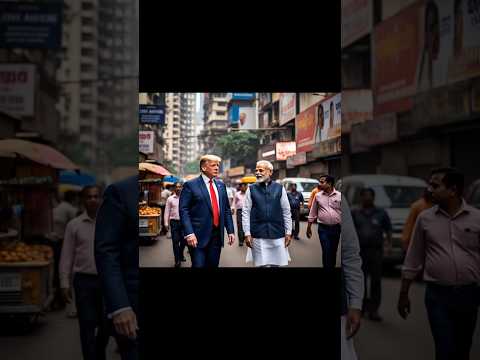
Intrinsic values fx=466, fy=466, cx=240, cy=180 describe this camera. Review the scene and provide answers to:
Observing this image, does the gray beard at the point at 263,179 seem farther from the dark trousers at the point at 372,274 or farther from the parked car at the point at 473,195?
the parked car at the point at 473,195

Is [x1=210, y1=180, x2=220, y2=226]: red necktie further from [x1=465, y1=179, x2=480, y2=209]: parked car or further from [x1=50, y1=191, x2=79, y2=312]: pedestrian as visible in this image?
[x1=465, y1=179, x2=480, y2=209]: parked car

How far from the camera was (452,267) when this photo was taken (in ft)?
6.80

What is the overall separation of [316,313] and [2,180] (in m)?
1.62

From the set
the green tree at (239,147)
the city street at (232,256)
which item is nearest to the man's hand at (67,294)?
the city street at (232,256)

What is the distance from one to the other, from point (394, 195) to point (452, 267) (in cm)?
40

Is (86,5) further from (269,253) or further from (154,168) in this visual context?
(269,253)

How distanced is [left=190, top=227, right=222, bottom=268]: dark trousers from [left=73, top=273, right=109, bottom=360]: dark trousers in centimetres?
48

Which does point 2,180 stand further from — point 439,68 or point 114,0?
point 439,68

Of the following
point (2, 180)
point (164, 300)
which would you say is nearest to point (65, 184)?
point (2, 180)

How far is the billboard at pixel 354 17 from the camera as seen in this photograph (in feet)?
7.45

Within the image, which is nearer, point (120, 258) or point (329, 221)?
point (120, 258)

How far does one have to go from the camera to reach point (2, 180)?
2199 millimetres

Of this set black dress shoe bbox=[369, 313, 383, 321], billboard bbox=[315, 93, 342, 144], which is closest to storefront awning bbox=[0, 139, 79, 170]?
billboard bbox=[315, 93, 342, 144]

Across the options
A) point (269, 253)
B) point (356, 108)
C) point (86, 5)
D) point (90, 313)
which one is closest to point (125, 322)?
point (90, 313)
